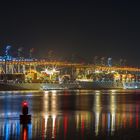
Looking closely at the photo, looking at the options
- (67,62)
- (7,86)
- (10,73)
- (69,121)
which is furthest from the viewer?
(67,62)

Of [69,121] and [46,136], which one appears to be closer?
[46,136]

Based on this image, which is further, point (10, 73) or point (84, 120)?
point (10, 73)

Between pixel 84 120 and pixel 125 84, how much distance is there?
138521 millimetres

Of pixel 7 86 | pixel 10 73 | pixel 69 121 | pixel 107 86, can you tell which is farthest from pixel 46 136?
pixel 107 86

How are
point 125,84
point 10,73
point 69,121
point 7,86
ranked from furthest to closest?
point 125,84, point 10,73, point 7,86, point 69,121

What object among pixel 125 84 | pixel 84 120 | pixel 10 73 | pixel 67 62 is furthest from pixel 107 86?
pixel 84 120

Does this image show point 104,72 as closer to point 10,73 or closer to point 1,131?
point 10,73

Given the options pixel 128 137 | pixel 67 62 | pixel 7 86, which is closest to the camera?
pixel 128 137

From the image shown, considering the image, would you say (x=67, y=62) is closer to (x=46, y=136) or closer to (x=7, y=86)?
(x=7, y=86)

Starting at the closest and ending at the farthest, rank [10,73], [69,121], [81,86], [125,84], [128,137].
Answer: [128,137] < [69,121] < [10,73] < [81,86] < [125,84]

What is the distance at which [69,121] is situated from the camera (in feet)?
87.7

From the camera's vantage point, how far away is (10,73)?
127938mm

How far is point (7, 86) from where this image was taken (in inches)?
4562

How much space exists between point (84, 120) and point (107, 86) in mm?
130469
